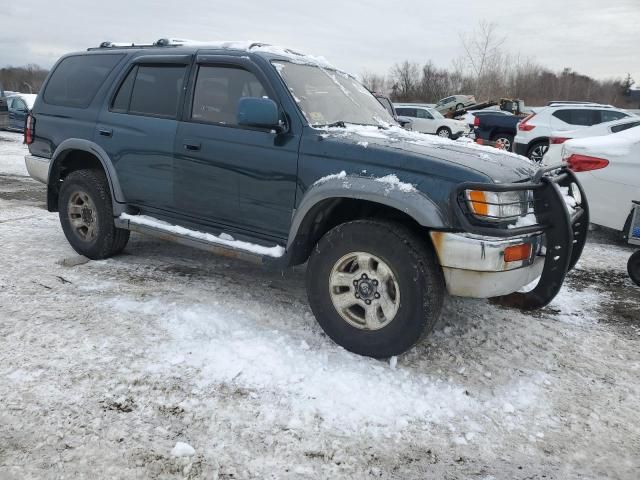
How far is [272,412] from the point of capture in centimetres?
273

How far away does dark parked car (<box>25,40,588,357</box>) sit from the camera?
304 centimetres

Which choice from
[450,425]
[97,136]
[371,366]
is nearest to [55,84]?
[97,136]

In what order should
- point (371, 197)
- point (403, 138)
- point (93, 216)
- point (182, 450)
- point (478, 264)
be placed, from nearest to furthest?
point (182, 450), point (478, 264), point (371, 197), point (403, 138), point (93, 216)

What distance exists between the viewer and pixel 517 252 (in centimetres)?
304

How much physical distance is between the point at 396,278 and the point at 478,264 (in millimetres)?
474

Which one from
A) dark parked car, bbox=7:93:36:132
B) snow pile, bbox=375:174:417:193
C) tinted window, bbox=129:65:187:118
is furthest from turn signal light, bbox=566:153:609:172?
dark parked car, bbox=7:93:36:132

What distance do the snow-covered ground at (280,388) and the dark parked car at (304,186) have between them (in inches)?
16.8

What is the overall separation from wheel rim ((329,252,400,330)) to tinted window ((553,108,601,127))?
39.5 feet

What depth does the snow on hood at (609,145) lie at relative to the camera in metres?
5.84

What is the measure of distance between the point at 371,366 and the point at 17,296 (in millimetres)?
2753

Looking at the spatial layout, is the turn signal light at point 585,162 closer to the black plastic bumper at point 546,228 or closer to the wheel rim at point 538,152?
the black plastic bumper at point 546,228

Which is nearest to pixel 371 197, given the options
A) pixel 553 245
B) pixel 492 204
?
pixel 492 204

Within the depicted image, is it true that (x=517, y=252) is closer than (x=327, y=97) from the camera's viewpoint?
Yes

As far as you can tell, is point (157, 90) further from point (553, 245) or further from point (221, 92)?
point (553, 245)
